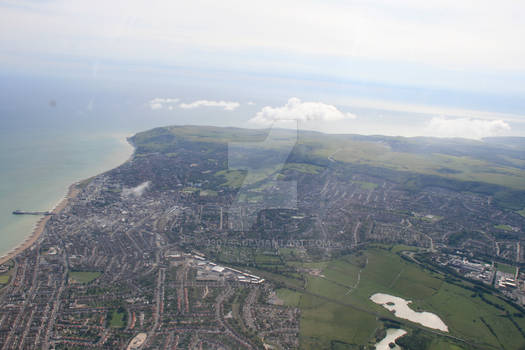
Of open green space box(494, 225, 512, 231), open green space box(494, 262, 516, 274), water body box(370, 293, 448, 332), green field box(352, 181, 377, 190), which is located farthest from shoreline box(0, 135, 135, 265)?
open green space box(494, 225, 512, 231)

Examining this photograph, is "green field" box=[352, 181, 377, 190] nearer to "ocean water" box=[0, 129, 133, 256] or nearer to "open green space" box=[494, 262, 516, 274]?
"open green space" box=[494, 262, 516, 274]

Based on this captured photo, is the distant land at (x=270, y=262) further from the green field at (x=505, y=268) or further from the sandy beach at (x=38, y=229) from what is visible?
the sandy beach at (x=38, y=229)

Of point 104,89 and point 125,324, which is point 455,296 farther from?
point 104,89

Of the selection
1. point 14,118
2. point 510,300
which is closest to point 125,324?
point 510,300

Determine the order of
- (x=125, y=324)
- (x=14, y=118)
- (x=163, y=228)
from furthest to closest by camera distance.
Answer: (x=14, y=118)
(x=163, y=228)
(x=125, y=324)

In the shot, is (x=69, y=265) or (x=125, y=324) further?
(x=69, y=265)

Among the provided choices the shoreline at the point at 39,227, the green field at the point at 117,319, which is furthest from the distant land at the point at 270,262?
the shoreline at the point at 39,227

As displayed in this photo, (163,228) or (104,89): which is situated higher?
(104,89)
